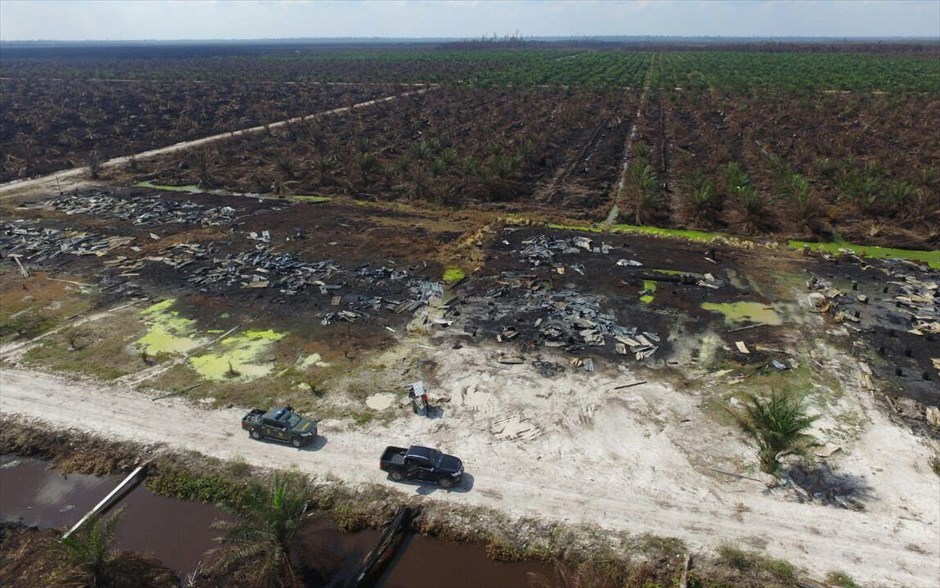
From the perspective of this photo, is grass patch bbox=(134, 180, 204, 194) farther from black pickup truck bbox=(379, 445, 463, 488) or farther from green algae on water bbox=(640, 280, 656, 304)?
black pickup truck bbox=(379, 445, 463, 488)

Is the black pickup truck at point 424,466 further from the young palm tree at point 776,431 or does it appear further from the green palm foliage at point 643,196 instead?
the green palm foliage at point 643,196

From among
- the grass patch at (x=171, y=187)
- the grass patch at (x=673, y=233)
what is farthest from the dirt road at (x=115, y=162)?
the grass patch at (x=673, y=233)

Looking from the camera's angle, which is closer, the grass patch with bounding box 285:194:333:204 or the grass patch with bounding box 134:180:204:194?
the grass patch with bounding box 285:194:333:204

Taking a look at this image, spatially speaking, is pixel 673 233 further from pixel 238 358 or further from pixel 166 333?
pixel 166 333

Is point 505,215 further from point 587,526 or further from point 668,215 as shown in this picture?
point 587,526

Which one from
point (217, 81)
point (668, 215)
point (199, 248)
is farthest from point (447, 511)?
point (217, 81)

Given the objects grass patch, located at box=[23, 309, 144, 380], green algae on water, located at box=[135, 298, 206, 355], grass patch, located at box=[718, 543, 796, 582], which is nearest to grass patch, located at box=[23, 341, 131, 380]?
grass patch, located at box=[23, 309, 144, 380]
